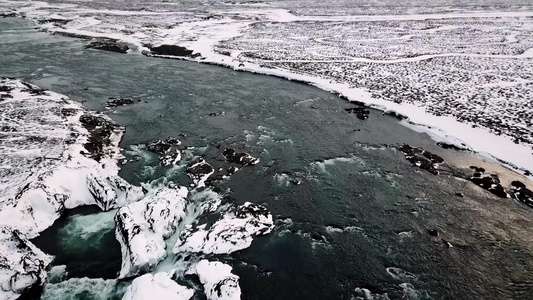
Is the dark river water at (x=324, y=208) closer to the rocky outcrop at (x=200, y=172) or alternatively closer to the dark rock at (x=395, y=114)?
the dark rock at (x=395, y=114)

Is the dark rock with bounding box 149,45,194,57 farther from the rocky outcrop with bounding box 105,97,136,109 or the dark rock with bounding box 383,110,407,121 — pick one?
the dark rock with bounding box 383,110,407,121

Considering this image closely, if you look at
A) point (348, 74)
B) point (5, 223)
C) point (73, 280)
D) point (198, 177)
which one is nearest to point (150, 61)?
point (348, 74)

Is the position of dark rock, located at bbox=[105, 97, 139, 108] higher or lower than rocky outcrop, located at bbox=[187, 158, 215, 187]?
higher

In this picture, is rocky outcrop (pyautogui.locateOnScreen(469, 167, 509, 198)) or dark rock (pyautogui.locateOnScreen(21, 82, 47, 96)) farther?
dark rock (pyautogui.locateOnScreen(21, 82, 47, 96))

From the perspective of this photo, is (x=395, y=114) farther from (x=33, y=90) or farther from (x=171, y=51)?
(x=171, y=51)

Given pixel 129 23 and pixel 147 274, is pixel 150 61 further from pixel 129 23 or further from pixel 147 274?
pixel 147 274

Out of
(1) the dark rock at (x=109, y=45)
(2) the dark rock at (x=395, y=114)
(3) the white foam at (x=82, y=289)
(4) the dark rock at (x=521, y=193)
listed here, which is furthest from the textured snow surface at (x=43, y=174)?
(1) the dark rock at (x=109, y=45)

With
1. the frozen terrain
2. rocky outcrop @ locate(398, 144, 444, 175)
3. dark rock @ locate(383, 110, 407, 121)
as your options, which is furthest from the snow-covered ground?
the frozen terrain
